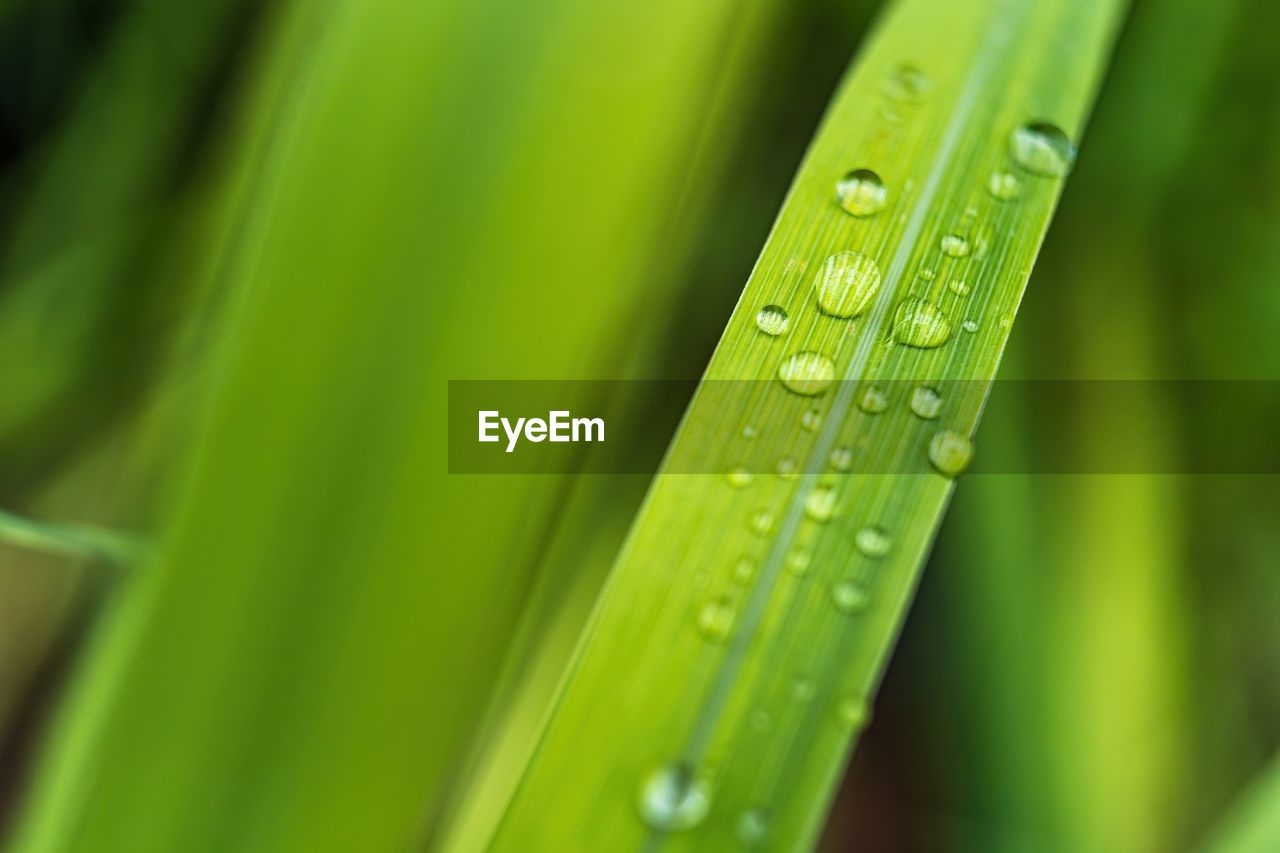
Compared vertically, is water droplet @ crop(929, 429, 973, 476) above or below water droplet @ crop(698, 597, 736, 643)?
above

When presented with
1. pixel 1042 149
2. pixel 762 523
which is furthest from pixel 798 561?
pixel 1042 149

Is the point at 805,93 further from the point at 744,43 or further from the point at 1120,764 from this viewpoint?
the point at 1120,764

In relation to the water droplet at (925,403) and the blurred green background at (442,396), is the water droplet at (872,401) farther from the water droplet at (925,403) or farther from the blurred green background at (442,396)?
the blurred green background at (442,396)

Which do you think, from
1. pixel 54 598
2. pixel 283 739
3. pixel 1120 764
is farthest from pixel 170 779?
pixel 1120 764

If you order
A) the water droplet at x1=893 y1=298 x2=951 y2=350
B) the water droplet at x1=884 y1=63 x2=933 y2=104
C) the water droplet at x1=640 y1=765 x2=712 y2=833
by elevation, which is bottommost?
the water droplet at x1=640 y1=765 x2=712 y2=833

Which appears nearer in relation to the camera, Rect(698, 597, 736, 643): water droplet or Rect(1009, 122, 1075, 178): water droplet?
Rect(698, 597, 736, 643): water droplet

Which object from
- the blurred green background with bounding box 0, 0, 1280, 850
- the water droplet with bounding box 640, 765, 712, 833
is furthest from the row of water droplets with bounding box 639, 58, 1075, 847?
the blurred green background with bounding box 0, 0, 1280, 850

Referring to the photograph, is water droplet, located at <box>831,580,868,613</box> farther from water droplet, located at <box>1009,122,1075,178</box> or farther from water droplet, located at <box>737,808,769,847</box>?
water droplet, located at <box>1009,122,1075,178</box>

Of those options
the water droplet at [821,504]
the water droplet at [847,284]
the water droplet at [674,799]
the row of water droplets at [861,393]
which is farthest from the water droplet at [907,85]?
the water droplet at [674,799]
